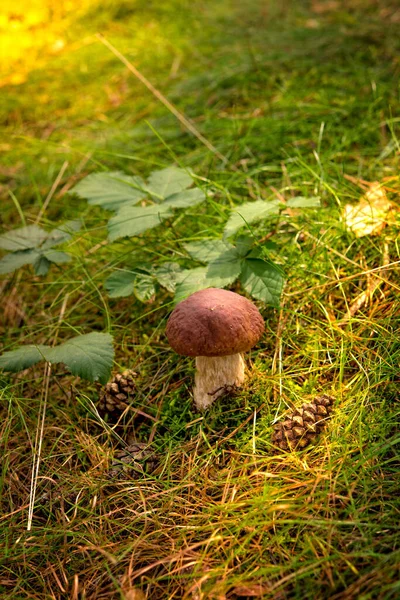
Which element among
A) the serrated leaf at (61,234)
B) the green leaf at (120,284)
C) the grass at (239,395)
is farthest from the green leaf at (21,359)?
the serrated leaf at (61,234)

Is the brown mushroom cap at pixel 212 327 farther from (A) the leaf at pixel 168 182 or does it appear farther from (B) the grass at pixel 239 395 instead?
(A) the leaf at pixel 168 182

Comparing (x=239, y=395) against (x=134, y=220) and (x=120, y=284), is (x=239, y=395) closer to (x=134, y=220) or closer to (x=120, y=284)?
(x=120, y=284)

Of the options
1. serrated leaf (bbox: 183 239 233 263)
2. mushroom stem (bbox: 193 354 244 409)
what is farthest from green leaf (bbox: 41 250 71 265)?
Answer: mushroom stem (bbox: 193 354 244 409)

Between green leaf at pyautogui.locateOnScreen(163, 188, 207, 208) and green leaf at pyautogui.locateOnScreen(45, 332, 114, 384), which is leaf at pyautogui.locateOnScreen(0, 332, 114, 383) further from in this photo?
green leaf at pyautogui.locateOnScreen(163, 188, 207, 208)

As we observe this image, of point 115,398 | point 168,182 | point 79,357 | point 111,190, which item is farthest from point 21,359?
point 168,182

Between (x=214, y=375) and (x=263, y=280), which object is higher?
(x=263, y=280)

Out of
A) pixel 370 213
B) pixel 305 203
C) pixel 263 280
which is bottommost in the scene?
pixel 370 213

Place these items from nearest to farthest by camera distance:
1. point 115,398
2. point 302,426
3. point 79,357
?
1. point 302,426
2. point 79,357
3. point 115,398

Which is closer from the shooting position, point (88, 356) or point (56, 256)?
point (88, 356)
